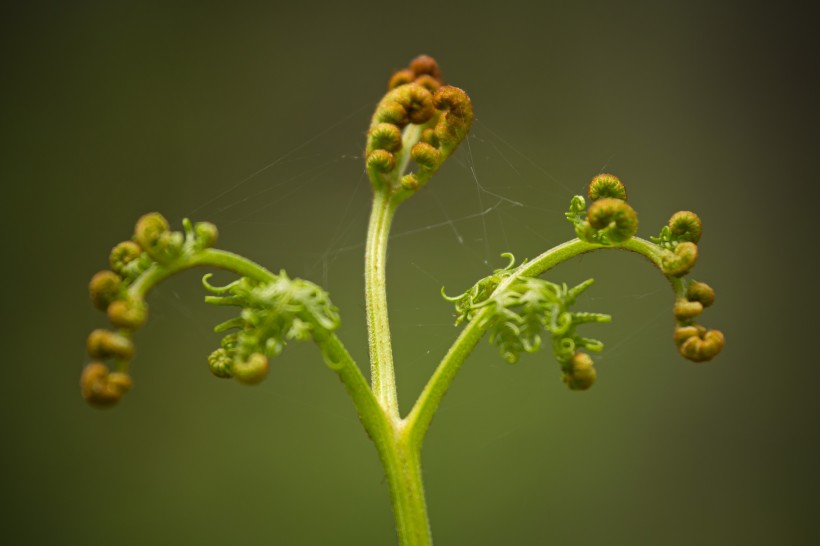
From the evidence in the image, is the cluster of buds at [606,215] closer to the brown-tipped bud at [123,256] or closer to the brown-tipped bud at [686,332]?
the brown-tipped bud at [686,332]

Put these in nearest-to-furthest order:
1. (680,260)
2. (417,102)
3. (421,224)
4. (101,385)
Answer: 1. (101,385)
2. (680,260)
3. (417,102)
4. (421,224)

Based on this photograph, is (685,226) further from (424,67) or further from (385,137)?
(424,67)

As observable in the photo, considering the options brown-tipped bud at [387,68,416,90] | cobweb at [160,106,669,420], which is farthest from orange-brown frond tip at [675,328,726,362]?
cobweb at [160,106,669,420]

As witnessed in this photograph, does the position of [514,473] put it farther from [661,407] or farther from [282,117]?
[282,117]

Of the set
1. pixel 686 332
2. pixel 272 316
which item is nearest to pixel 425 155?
pixel 272 316

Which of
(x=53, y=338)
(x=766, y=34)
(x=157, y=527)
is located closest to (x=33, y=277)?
(x=53, y=338)

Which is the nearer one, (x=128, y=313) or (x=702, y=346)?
(x=128, y=313)

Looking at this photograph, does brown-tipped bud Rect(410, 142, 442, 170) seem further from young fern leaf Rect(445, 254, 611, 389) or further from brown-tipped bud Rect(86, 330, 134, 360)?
brown-tipped bud Rect(86, 330, 134, 360)

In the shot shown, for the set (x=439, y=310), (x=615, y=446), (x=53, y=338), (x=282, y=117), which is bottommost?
(x=615, y=446)
